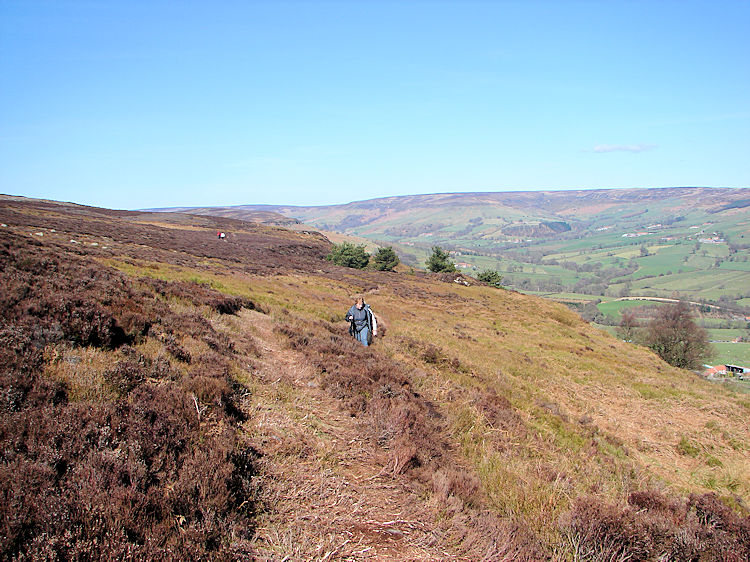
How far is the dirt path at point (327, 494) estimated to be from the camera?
12.9 feet

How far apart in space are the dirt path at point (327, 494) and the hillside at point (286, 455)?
0.08 feet

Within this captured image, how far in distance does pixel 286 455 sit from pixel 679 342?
49.3 m

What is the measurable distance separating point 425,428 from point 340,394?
1717 mm

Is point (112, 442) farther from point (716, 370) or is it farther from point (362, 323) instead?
point (716, 370)

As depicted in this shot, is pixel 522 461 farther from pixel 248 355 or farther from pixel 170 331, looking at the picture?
pixel 170 331

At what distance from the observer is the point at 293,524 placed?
13.3 feet

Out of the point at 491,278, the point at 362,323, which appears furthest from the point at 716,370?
the point at 362,323

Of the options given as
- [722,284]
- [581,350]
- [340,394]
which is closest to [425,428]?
[340,394]

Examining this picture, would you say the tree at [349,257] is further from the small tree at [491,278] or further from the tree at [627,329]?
the tree at [627,329]

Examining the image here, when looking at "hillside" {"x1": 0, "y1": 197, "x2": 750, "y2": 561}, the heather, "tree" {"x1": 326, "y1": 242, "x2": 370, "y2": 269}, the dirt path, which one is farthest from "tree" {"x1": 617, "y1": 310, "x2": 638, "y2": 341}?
the heather

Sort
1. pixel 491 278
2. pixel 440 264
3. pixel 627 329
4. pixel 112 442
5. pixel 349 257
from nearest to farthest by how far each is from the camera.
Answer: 1. pixel 112 442
2. pixel 627 329
3. pixel 349 257
4. pixel 491 278
5. pixel 440 264

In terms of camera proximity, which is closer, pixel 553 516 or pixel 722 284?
pixel 553 516

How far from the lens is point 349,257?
201ft

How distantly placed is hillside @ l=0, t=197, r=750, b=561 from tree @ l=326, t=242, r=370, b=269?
49.0 m
